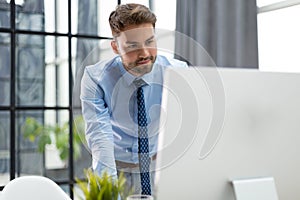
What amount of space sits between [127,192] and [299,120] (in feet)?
1.54

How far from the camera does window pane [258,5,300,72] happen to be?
290cm

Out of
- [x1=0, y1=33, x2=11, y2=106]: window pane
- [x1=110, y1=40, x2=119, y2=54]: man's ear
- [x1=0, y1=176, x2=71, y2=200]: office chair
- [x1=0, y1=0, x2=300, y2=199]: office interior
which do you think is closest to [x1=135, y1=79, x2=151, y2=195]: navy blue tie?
[x1=110, y1=40, x2=119, y2=54]: man's ear

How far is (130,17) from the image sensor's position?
3.86 feet

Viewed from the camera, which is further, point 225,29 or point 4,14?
point 225,29

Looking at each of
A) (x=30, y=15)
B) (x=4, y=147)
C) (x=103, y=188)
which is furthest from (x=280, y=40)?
(x=103, y=188)

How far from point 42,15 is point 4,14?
0.72 feet

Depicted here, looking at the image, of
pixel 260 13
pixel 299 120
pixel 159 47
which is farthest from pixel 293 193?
pixel 260 13

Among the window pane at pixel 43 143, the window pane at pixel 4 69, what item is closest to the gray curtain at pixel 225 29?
the window pane at pixel 43 143

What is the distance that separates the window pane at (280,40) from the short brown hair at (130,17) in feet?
6.20

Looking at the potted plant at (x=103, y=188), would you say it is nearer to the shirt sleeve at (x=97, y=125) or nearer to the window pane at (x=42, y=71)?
the shirt sleeve at (x=97, y=125)

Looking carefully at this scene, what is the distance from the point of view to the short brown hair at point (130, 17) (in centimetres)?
116

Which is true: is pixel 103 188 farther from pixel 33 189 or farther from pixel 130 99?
pixel 33 189

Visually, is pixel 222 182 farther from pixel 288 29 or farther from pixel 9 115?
pixel 288 29

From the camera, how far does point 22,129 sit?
8.51ft
